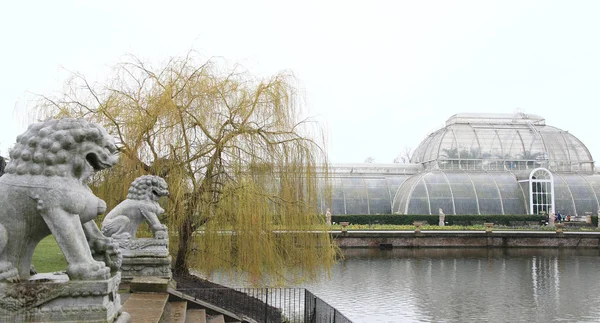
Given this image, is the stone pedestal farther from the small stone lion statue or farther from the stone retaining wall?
the stone retaining wall

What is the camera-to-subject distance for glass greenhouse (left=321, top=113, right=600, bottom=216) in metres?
39.9

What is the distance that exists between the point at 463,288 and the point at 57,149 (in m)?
15.7

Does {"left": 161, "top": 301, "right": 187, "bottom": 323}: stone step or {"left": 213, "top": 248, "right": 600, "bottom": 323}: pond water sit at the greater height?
{"left": 161, "top": 301, "right": 187, "bottom": 323}: stone step

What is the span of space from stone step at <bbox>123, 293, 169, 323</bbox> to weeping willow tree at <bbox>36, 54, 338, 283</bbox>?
14.3 ft

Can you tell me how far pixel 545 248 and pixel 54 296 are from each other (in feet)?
103

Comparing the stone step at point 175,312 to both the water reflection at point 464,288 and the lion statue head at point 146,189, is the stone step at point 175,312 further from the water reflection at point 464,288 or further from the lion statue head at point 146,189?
the water reflection at point 464,288

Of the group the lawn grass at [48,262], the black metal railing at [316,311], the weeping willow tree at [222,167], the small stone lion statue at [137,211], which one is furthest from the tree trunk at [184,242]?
the small stone lion statue at [137,211]

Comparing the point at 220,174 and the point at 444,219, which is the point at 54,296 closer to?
the point at 220,174

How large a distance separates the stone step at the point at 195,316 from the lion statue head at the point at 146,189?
1.73 meters

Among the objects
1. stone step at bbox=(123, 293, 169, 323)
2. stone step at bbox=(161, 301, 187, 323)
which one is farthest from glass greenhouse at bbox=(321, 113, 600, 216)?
stone step at bbox=(123, 293, 169, 323)

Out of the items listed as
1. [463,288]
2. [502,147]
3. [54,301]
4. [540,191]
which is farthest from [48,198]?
[502,147]

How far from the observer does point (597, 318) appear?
45.1 ft

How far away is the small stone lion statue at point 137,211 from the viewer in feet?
26.4

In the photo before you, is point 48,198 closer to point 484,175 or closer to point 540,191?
point 484,175
